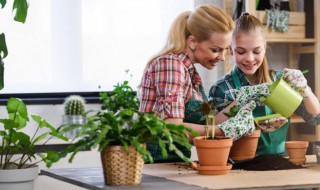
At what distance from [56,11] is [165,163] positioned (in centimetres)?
238

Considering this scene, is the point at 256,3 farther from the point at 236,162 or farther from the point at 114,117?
the point at 114,117

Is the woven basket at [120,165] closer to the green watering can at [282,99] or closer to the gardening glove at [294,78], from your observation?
the green watering can at [282,99]

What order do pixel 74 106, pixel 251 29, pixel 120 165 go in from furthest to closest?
pixel 74 106, pixel 251 29, pixel 120 165

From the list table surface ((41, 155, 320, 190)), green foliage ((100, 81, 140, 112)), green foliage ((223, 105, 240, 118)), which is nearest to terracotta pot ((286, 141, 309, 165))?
table surface ((41, 155, 320, 190))

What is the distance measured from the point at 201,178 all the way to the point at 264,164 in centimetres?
35

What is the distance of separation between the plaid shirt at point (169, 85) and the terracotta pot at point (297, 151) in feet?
1.47

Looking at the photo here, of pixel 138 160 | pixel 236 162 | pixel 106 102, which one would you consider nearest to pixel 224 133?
pixel 236 162

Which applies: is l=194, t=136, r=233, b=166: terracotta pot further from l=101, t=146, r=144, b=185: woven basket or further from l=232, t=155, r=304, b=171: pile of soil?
l=101, t=146, r=144, b=185: woven basket

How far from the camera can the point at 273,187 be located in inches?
90.0

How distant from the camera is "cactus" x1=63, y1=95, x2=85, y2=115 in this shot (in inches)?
188

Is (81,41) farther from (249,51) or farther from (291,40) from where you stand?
(249,51)

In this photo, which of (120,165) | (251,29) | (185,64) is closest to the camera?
(120,165)

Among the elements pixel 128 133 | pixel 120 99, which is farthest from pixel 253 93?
pixel 120 99

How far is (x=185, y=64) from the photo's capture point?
306 cm
